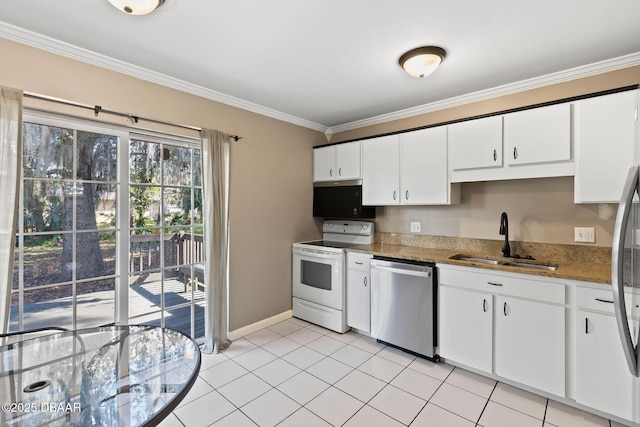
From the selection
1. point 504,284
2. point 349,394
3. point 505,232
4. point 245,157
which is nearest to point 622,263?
point 504,284

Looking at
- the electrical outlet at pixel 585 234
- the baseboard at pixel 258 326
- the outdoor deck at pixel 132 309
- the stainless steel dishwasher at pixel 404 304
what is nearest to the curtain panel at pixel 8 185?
the outdoor deck at pixel 132 309

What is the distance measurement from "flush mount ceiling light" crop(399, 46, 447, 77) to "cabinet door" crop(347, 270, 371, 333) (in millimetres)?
1974

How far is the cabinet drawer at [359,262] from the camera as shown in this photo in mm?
3119

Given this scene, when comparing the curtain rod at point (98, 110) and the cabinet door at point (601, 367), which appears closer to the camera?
the cabinet door at point (601, 367)

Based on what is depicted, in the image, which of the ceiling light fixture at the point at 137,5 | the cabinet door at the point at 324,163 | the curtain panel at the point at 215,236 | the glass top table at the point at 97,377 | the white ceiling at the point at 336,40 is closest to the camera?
the glass top table at the point at 97,377

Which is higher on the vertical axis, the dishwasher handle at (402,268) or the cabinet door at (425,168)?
the cabinet door at (425,168)

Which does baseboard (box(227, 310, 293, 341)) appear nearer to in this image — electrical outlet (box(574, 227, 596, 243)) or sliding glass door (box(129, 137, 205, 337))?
sliding glass door (box(129, 137, 205, 337))

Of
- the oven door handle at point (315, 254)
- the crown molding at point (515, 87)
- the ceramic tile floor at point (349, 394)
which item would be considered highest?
the crown molding at point (515, 87)

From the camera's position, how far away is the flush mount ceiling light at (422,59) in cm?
210

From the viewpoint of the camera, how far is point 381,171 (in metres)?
3.38

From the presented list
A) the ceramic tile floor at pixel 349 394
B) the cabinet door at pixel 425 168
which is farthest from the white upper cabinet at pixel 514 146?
the ceramic tile floor at pixel 349 394

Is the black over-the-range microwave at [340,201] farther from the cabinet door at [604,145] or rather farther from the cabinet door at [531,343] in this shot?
the cabinet door at [604,145]

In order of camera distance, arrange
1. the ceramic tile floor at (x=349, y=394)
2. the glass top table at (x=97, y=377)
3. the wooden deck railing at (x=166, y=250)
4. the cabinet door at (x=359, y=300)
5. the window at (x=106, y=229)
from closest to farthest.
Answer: the glass top table at (x=97, y=377) → the ceramic tile floor at (x=349, y=394) → the window at (x=106, y=229) → the wooden deck railing at (x=166, y=250) → the cabinet door at (x=359, y=300)

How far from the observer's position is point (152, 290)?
8.81 feet
